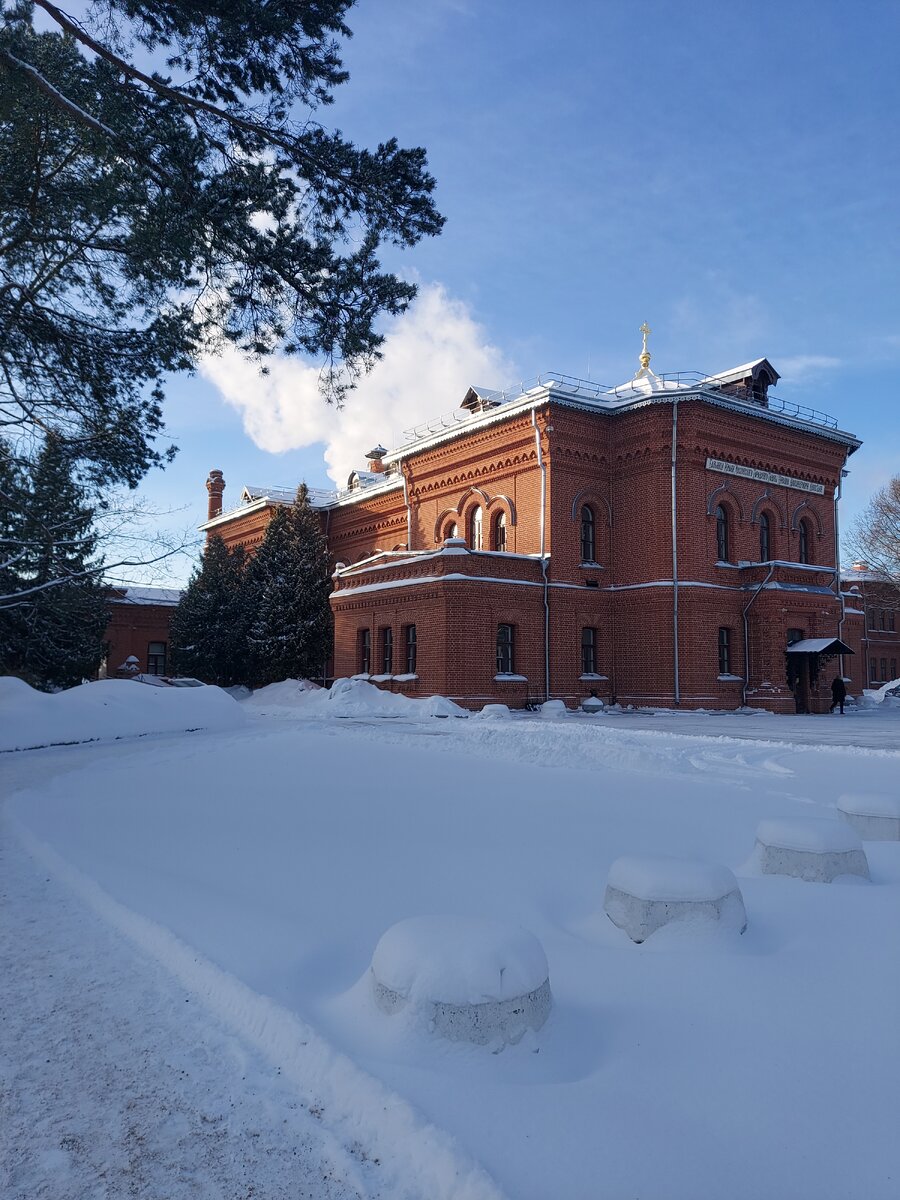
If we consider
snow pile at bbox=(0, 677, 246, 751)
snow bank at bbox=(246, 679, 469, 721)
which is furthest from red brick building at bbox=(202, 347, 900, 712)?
snow pile at bbox=(0, 677, 246, 751)

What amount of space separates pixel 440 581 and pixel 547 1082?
72.9 feet

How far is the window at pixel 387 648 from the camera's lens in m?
27.7

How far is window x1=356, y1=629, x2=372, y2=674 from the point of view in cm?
2891

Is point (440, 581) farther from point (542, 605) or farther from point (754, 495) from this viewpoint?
point (754, 495)

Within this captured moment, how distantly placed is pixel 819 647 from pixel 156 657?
118 ft

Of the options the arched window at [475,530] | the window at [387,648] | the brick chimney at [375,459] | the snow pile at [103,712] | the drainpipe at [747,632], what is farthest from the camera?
the brick chimney at [375,459]

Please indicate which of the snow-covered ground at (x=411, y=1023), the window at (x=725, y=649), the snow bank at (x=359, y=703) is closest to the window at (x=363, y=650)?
the snow bank at (x=359, y=703)

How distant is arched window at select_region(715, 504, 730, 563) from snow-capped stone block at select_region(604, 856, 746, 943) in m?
24.8

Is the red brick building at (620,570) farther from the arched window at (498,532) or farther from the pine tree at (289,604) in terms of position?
the pine tree at (289,604)

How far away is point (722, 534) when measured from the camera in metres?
28.3

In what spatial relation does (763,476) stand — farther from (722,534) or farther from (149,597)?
(149,597)

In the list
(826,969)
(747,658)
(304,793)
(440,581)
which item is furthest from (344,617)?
(826,969)

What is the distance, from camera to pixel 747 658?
27125mm

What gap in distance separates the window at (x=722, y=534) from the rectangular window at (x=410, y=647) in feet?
35.8
